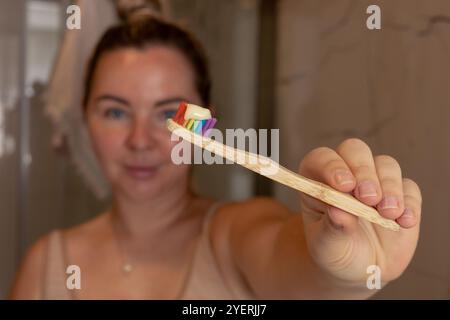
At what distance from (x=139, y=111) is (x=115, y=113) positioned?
0.04 m

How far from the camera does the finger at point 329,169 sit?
301mm

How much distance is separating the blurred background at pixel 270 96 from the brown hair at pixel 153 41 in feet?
0.35

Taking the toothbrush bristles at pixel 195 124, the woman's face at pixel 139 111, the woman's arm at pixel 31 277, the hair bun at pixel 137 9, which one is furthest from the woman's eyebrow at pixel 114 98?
the toothbrush bristles at pixel 195 124

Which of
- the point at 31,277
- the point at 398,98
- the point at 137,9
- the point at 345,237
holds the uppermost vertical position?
the point at 137,9

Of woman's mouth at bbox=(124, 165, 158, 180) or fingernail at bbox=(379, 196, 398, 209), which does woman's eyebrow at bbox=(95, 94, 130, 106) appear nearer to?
woman's mouth at bbox=(124, 165, 158, 180)

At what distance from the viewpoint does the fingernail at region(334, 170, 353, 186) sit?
0.99 ft

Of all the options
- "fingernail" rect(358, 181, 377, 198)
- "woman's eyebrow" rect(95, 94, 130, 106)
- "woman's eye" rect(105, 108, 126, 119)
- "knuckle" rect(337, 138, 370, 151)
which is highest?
"woman's eyebrow" rect(95, 94, 130, 106)

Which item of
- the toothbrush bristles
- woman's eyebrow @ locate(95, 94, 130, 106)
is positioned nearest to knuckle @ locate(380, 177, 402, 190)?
the toothbrush bristles

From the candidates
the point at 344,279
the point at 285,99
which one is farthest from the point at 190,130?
the point at 285,99

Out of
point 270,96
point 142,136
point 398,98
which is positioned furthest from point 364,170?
point 270,96

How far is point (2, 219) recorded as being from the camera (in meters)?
1.03

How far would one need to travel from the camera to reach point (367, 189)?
30 cm

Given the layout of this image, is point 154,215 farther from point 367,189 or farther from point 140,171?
point 367,189

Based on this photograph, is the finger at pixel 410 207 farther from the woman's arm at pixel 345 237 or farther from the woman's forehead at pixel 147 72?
the woman's forehead at pixel 147 72
